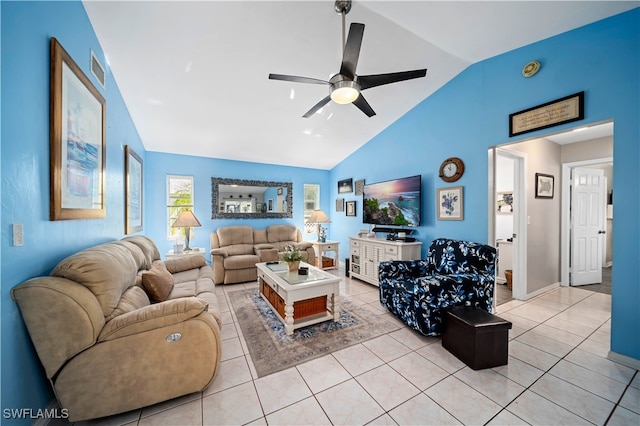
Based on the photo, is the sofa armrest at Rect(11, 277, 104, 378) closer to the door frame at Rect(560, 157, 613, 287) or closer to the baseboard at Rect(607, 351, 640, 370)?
the baseboard at Rect(607, 351, 640, 370)

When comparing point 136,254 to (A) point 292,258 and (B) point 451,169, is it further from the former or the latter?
(B) point 451,169

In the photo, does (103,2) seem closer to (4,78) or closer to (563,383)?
(4,78)

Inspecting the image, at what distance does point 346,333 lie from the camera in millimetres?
2506

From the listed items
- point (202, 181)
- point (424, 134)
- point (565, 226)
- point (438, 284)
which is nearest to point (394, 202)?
point (424, 134)

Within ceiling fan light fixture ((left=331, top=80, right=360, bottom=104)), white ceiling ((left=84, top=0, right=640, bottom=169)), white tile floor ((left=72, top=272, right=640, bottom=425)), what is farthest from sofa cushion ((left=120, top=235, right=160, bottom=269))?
ceiling fan light fixture ((left=331, top=80, right=360, bottom=104))

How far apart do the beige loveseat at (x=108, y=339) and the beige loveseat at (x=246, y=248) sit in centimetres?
239

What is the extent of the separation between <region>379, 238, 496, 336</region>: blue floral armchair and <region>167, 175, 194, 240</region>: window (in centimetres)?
412

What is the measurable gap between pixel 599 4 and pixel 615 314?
267cm

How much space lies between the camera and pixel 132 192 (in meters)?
3.43

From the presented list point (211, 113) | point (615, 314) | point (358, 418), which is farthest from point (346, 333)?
point (211, 113)

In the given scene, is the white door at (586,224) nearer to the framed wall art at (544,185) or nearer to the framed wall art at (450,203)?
the framed wall art at (544,185)

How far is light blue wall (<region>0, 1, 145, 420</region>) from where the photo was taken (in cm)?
118

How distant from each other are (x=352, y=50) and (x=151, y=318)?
243cm

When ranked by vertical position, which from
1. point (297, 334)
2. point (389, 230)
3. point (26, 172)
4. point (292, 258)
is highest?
point (26, 172)
